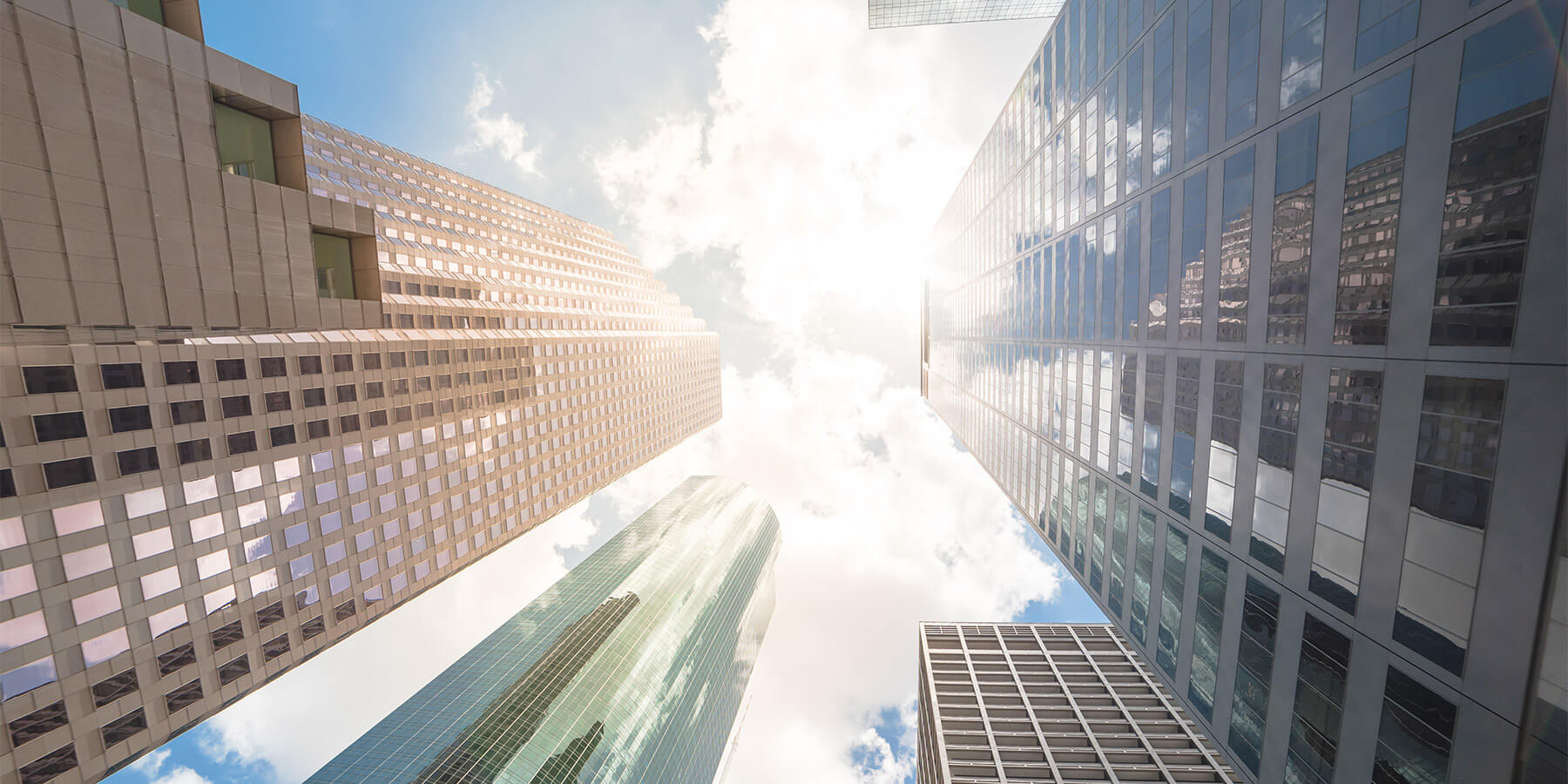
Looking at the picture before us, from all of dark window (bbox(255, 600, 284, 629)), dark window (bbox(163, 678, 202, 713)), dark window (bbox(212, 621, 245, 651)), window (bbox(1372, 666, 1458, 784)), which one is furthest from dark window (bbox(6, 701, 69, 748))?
window (bbox(1372, 666, 1458, 784))

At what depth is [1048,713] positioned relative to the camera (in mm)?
78250

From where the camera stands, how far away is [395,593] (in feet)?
150

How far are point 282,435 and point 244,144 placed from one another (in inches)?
1236

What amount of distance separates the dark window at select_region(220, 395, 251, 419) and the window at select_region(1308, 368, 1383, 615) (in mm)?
57412

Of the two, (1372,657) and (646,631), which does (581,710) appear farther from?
(1372,657)

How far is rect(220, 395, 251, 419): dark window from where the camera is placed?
104 ft

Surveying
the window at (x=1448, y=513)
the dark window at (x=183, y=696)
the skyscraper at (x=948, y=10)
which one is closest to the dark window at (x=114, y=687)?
the dark window at (x=183, y=696)

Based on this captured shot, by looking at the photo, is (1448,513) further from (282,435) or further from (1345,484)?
(282,435)

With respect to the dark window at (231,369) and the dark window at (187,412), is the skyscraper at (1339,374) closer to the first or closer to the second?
the dark window at (187,412)

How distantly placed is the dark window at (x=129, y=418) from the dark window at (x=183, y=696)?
1495cm

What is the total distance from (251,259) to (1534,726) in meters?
36.2

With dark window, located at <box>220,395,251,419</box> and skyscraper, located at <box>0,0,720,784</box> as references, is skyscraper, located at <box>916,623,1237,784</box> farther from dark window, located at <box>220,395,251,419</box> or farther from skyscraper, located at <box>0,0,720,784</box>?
dark window, located at <box>220,395,251,419</box>

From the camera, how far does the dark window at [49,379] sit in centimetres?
2223

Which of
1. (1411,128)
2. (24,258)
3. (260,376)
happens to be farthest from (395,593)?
(1411,128)
